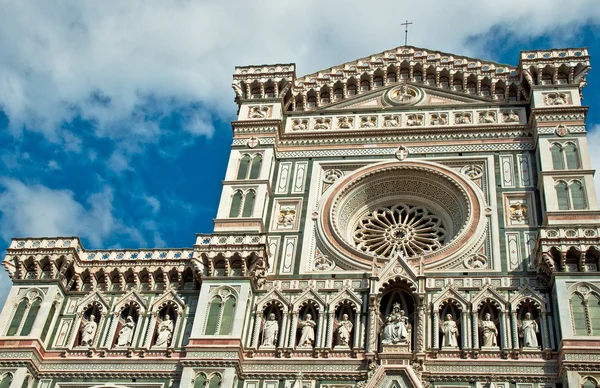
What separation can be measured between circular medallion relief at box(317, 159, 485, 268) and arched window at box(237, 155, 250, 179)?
2338 millimetres

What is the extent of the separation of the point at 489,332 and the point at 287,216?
6.04 metres

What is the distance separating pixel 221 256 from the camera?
70.0ft

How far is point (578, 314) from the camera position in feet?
62.3

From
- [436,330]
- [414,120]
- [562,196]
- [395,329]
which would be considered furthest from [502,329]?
[414,120]

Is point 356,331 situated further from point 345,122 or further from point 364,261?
point 345,122

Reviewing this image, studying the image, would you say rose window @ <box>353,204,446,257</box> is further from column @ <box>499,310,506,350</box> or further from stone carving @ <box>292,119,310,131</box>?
stone carving @ <box>292,119,310,131</box>

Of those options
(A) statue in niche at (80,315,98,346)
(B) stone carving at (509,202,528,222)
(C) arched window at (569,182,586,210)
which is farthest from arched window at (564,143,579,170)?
(A) statue in niche at (80,315,98,346)

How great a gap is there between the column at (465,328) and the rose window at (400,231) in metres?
2.33

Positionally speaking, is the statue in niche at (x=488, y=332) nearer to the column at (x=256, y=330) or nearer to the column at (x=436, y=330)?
the column at (x=436, y=330)

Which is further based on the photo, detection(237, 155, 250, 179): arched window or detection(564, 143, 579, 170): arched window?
detection(237, 155, 250, 179): arched window

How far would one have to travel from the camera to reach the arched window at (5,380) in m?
19.8

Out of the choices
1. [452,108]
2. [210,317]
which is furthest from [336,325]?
[452,108]

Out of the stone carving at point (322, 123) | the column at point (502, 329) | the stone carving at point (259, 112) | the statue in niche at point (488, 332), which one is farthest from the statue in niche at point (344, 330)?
the stone carving at point (259, 112)

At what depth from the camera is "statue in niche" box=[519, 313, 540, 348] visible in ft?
62.6
